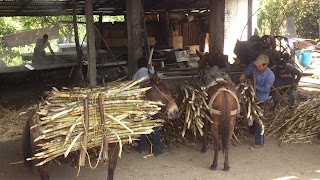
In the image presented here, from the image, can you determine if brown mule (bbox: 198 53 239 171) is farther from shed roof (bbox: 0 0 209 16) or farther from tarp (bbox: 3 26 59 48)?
tarp (bbox: 3 26 59 48)

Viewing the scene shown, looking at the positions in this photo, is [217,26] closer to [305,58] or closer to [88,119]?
[88,119]

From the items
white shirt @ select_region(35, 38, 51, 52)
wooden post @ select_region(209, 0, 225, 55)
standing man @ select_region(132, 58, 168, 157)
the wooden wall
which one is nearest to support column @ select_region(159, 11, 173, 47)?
the wooden wall

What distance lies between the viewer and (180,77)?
6926mm

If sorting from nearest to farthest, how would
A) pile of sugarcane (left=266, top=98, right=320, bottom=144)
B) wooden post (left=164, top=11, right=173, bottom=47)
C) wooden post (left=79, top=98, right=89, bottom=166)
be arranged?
wooden post (left=79, top=98, right=89, bottom=166) < pile of sugarcane (left=266, top=98, right=320, bottom=144) < wooden post (left=164, top=11, right=173, bottom=47)

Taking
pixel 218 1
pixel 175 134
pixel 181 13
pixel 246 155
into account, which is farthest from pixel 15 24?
pixel 246 155

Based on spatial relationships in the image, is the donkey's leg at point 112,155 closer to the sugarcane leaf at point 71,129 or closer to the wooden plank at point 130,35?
the sugarcane leaf at point 71,129

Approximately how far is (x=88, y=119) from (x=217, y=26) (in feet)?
19.7

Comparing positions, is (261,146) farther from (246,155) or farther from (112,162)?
(112,162)

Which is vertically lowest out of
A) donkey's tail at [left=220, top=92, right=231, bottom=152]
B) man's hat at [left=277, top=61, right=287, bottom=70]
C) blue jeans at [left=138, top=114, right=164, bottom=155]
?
blue jeans at [left=138, top=114, right=164, bottom=155]

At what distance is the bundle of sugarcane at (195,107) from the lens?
5.24 metres

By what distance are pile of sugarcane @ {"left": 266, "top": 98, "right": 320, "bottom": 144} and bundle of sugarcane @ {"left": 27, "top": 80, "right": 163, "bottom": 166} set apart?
3.53 meters

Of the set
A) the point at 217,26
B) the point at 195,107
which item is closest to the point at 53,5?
the point at 217,26

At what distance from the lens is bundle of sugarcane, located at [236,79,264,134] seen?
220 inches

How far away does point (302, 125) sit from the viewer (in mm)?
6438
